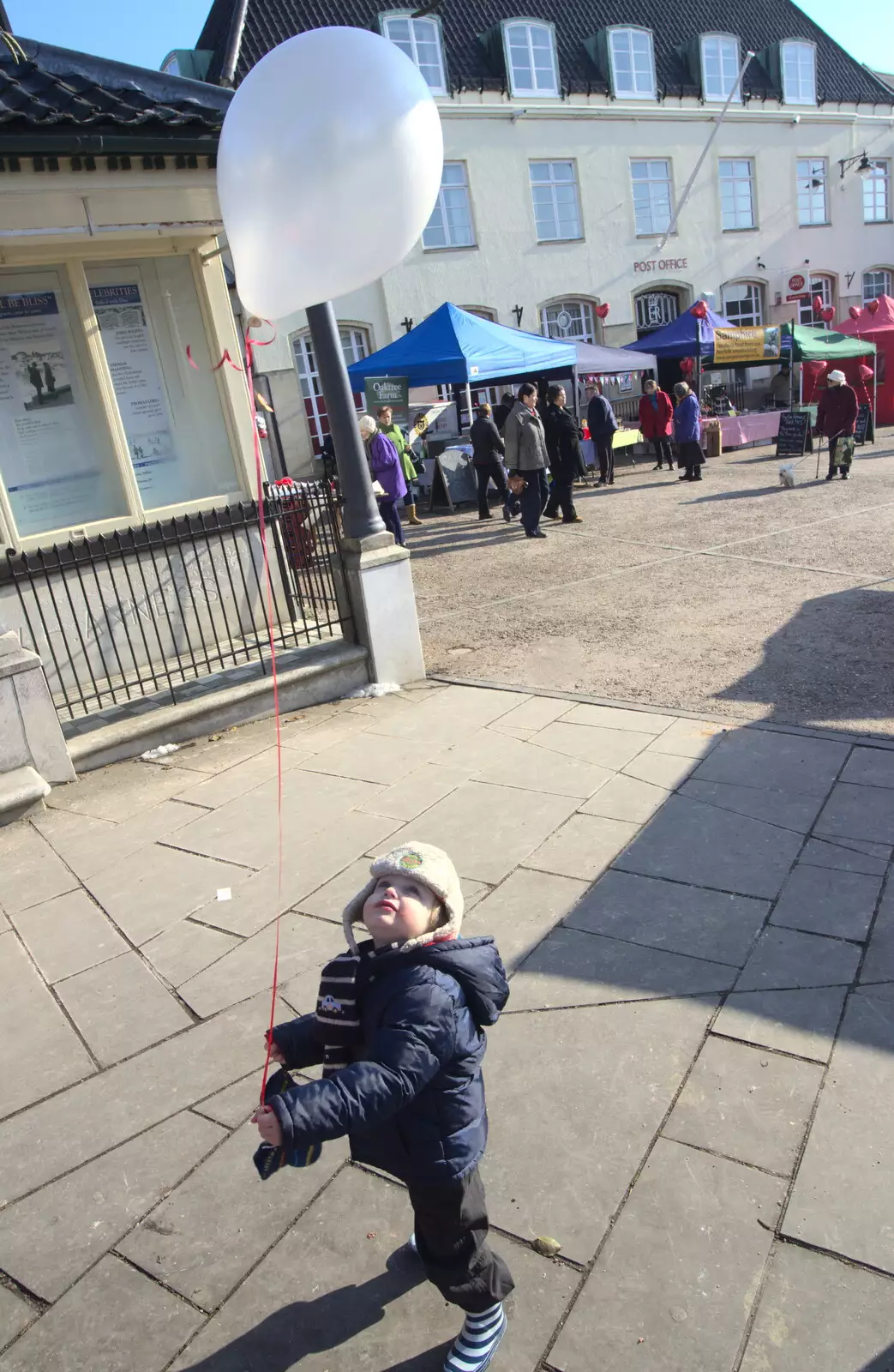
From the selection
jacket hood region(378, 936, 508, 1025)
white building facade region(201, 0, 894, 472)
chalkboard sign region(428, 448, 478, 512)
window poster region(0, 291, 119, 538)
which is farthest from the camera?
white building facade region(201, 0, 894, 472)

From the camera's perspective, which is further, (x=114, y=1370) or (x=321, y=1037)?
(x=114, y=1370)

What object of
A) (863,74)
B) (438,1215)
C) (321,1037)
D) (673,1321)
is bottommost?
(673,1321)

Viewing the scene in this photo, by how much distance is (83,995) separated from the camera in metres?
3.54

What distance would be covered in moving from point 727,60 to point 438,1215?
96.4ft

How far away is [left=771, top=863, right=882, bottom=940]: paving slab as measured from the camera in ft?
11.4

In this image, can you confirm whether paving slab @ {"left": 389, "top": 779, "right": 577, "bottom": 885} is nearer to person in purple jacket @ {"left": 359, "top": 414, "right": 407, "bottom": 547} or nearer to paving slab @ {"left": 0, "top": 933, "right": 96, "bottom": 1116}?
paving slab @ {"left": 0, "top": 933, "right": 96, "bottom": 1116}

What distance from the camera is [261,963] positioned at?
3602mm

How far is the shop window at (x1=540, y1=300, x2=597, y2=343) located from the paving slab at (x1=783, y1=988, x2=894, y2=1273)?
71.5ft

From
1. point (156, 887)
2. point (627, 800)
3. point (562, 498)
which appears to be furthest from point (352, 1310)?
point (562, 498)

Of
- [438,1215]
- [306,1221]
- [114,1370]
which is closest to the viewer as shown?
[438,1215]

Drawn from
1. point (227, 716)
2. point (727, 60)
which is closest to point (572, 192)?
point (727, 60)

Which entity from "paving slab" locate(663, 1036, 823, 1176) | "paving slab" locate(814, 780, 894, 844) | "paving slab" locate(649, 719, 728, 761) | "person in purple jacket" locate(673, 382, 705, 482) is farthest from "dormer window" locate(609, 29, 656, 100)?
"paving slab" locate(663, 1036, 823, 1176)

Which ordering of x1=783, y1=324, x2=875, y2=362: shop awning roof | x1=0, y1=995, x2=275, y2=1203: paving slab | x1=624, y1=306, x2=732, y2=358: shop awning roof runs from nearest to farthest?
x1=0, y1=995, x2=275, y2=1203: paving slab
x1=624, y1=306, x2=732, y2=358: shop awning roof
x1=783, y1=324, x2=875, y2=362: shop awning roof

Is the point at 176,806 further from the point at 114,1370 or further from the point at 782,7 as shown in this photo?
the point at 782,7
